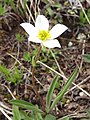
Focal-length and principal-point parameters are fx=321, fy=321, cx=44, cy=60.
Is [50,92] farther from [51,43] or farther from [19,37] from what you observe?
[19,37]

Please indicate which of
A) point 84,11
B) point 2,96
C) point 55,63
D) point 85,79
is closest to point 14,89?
point 2,96

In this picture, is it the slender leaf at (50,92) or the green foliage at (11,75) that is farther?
the green foliage at (11,75)

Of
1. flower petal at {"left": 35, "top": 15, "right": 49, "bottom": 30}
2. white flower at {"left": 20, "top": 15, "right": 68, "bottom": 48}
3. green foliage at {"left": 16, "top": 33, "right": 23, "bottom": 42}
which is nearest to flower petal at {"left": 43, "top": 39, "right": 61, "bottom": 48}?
white flower at {"left": 20, "top": 15, "right": 68, "bottom": 48}

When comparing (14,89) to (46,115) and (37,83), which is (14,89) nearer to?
(37,83)

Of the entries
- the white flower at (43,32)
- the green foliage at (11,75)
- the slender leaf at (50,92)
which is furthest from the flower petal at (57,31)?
the green foliage at (11,75)

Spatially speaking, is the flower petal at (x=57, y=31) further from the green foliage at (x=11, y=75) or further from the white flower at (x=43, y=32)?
the green foliage at (x=11, y=75)

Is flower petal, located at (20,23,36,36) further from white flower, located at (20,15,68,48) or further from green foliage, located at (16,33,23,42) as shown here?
green foliage, located at (16,33,23,42)

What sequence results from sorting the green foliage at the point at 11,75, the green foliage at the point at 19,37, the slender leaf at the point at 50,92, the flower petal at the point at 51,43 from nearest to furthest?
the flower petal at the point at 51,43 < the slender leaf at the point at 50,92 < the green foliage at the point at 11,75 < the green foliage at the point at 19,37
